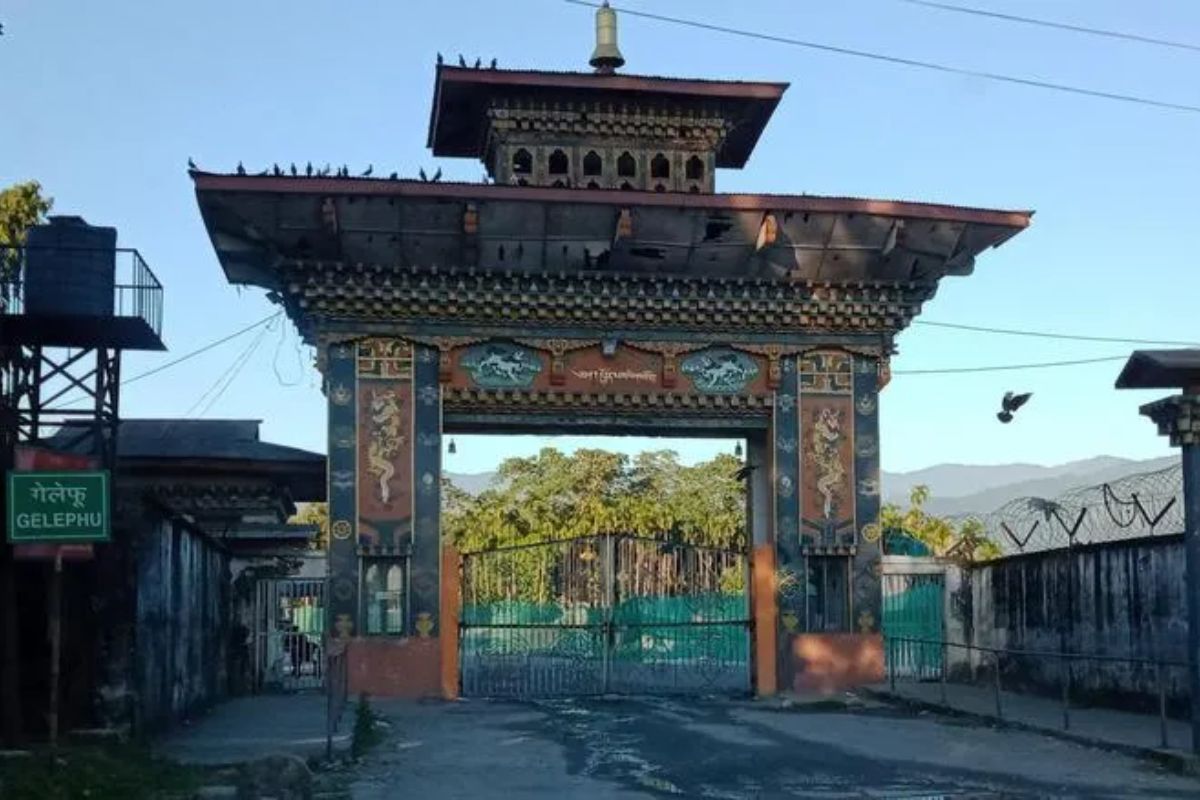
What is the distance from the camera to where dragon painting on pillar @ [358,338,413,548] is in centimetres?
2897

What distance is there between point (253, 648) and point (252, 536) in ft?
9.34

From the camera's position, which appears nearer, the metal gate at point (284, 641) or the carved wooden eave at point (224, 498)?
the carved wooden eave at point (224, 498)

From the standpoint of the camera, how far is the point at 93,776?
45.8 ft

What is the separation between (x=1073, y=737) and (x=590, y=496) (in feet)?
186

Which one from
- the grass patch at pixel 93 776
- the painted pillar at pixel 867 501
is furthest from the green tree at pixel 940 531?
the grass patch at pixel 93 776

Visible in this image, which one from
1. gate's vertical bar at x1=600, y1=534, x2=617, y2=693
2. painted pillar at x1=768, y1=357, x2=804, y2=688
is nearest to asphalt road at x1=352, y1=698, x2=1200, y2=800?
painted pillar at x1=768, y1=357, x2=804, y2=688

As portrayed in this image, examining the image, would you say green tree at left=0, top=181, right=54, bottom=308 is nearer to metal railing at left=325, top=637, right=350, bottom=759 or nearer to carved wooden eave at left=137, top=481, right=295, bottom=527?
carved wooden eave at left=137, top=481, right=295, bottom=527

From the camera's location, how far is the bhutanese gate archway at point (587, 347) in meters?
28.8

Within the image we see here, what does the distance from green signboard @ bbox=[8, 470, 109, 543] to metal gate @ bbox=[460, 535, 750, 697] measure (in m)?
14.4

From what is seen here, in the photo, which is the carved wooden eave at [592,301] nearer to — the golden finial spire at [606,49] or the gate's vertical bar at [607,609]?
the gate's vertical bar at [607,609]

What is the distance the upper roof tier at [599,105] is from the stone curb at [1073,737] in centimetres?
1222

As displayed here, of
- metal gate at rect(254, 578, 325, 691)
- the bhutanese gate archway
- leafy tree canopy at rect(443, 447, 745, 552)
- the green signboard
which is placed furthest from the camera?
leafy tree canopy at rect(443, 447, 745, 552)

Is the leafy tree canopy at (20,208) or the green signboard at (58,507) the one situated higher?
the leafy tree canopy at (20,208)

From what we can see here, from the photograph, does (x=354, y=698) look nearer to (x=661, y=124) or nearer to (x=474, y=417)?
(x=474, y=417)
